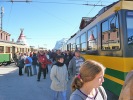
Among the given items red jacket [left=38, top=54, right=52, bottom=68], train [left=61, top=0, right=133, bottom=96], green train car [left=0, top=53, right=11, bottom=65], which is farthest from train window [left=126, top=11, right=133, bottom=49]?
green train car [left=0, top=53, right=11, bottom=65]

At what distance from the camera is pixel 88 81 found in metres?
2.54

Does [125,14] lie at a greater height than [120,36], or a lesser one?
greater

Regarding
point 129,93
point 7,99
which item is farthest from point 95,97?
point 7,99

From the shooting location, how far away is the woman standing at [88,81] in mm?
2492

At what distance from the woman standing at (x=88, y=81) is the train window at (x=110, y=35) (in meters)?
3.80

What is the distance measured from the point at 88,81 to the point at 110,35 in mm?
4338

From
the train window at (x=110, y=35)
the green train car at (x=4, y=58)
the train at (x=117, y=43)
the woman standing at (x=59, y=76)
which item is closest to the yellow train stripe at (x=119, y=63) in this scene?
the train at (x=117, y=43)

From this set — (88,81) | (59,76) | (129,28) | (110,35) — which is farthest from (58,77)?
(88,81)

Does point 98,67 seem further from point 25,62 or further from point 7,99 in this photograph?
point 25,62

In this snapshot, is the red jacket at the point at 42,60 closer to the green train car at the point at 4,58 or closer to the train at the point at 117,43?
the train at the point at 117,43

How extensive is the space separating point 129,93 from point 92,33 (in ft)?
24.0

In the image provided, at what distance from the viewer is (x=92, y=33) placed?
9008 mm

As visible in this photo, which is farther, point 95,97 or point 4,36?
point 4,36

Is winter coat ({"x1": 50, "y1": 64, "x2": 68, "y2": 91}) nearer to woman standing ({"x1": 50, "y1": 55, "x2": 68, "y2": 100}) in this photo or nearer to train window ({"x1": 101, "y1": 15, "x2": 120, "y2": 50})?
woman standing ({"x1": 50, "y1": 55, "x2": 68, "y2": 100})
